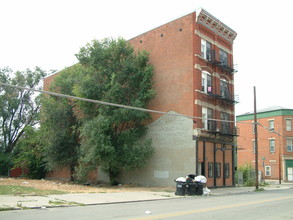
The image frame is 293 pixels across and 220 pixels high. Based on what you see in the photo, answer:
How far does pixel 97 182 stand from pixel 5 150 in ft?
82.3

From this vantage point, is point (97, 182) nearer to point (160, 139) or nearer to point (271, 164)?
point (160, 139)

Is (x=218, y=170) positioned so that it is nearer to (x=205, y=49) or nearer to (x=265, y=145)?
(x=205, y=49)

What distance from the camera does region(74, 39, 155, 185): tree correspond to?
29172mm

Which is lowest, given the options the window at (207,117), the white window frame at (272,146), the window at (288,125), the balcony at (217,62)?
the white window frame at (272,146)

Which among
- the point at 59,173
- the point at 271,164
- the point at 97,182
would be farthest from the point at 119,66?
the point at 271,164


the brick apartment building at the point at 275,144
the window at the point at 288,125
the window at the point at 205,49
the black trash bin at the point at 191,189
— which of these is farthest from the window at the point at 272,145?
the black trash bin at the point at 191,189

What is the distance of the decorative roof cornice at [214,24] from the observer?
1192 inches

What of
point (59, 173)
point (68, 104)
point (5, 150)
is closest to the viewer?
point (68, 104)

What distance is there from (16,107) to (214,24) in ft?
115

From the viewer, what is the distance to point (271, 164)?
53.6 metres

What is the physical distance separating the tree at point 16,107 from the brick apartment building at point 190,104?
88.3ft

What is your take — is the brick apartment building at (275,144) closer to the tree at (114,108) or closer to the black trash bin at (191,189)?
the tree at (114,108)

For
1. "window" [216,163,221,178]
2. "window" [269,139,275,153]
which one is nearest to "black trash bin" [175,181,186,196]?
"window" [216,163,221,178]

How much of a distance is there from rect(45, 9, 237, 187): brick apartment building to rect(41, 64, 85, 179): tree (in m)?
7.60
